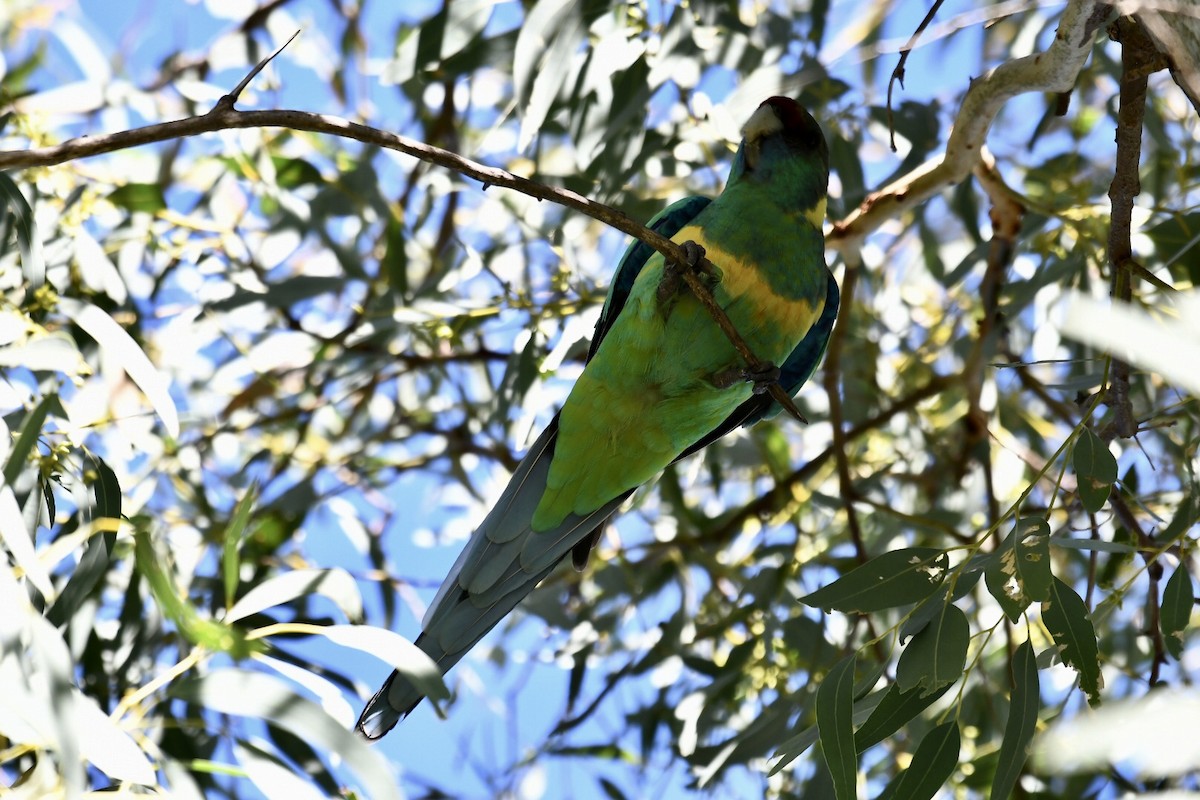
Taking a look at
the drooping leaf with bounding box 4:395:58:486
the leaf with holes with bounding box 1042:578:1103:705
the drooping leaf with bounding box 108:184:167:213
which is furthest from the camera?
the drooping leaf with bounding box 108:184:167:213

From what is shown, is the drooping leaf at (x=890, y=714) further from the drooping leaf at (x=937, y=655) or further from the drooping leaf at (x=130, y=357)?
the drooping leaf at (x=130, y=357)

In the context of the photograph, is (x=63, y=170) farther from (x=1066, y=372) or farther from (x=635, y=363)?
(x=1066, y=372)

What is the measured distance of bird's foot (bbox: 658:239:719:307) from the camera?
2105mm

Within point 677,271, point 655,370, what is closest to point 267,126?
point 677,271

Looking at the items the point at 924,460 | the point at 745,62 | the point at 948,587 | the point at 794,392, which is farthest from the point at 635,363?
the point at 924,460

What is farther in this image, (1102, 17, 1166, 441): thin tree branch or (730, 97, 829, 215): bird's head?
(730, 97, 829, 215): bird's head

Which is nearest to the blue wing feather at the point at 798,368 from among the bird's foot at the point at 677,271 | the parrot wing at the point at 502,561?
the parrot wing at the point at 502,561

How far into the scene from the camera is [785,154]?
244cm

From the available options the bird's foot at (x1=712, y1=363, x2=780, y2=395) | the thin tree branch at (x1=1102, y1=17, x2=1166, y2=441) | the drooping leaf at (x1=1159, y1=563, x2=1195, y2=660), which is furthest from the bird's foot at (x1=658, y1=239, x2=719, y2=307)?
the drooping leaf at (x1=1159, y1=563, x2=1195, y2=660)

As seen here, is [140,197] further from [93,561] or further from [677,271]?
[677,271]

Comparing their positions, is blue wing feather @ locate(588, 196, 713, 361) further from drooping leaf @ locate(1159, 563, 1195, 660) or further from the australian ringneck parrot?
drooping leaf @ locate(1159, 563, 1195, 660)

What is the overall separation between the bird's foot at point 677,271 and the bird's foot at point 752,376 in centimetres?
18

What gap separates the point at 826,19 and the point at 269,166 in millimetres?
1450

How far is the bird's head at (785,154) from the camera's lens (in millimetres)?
2400
